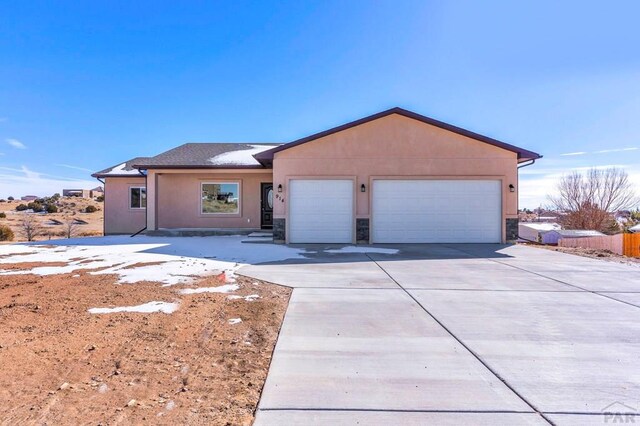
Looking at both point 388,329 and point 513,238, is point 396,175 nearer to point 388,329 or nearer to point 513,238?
point 513,238

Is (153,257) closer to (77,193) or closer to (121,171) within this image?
(121,171)

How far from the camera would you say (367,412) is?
2.49 metres

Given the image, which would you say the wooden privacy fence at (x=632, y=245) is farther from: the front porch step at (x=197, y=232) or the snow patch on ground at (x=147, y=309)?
the snow patch on ground at (x=147, y=309)

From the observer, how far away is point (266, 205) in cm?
1605

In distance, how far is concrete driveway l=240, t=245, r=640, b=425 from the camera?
8.34 ft

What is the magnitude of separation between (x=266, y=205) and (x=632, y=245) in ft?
49.9

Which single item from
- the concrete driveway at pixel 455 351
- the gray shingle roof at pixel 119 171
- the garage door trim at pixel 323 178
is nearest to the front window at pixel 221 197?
the gray shingle roof at pixel 119 171

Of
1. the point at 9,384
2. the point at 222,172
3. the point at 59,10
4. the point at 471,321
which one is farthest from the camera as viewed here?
the point at 222,172

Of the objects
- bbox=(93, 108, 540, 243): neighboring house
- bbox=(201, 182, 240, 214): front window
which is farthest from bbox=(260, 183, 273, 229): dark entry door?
bbox=(93, 108, 540, 243): neighboring house

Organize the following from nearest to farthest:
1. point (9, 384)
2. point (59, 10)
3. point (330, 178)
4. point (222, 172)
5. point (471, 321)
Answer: point (9, 384) → point (471, 321) → point (59, 10) → point (330, 178) → point (222, 172)

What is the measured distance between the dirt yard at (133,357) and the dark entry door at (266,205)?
10.4 meters

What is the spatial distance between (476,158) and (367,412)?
481 inches

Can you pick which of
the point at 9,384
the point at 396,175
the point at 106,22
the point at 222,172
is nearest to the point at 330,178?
the point at 396,175

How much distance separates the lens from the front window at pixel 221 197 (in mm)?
15969
